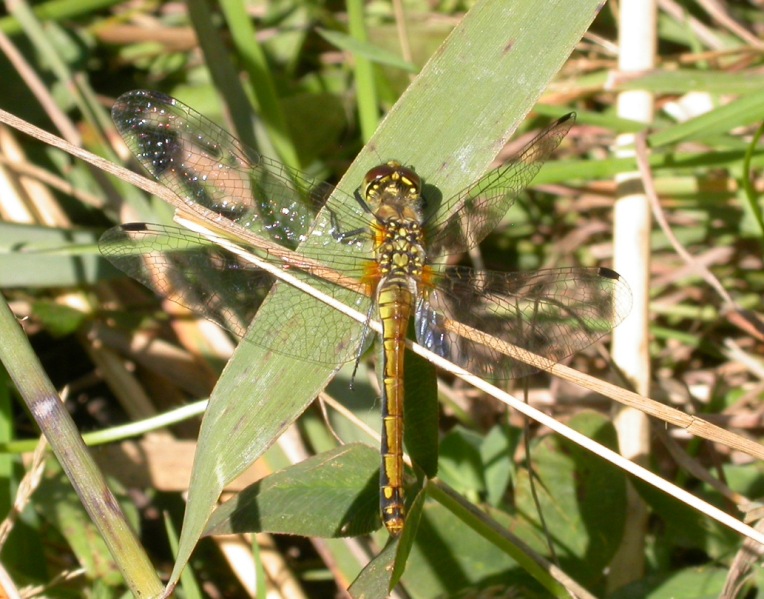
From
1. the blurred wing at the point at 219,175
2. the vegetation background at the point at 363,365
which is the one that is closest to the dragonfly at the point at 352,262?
the blurred wing at the point at 219,175

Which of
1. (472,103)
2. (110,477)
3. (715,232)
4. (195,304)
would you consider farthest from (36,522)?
(715,232)

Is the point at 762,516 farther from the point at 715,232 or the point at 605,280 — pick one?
the point at 715,232

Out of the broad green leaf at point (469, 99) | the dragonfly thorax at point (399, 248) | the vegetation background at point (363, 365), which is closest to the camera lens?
the broad green leaf at point (469, 99)

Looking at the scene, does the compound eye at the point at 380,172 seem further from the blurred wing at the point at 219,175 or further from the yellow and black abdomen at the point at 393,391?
the yellow and black abdomen at the point at 393,391

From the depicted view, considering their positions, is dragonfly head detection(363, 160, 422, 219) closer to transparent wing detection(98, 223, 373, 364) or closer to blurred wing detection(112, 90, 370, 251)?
blurred wing detection(112, 90, 370, 251)

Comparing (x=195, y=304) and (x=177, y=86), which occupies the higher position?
(x=177, y=86)
